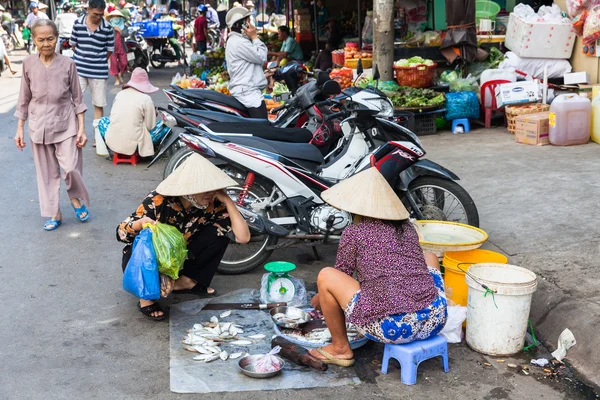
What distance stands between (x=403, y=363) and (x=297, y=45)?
1282cm

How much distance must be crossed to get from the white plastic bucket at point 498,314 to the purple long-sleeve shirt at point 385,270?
18.0 inches

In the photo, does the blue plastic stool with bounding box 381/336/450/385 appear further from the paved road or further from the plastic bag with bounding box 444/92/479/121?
the plastic bag with bounding box 444/92/479/121

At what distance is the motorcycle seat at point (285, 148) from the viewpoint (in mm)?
5617

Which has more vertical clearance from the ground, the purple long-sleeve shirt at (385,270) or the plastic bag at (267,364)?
the purple long-sleeve shirt at (385,270)

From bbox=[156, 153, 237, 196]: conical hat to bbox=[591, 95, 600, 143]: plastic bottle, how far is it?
20.0ft

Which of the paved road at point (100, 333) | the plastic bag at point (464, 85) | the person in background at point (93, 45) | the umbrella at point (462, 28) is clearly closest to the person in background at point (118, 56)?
the person in background at point (93, 45)

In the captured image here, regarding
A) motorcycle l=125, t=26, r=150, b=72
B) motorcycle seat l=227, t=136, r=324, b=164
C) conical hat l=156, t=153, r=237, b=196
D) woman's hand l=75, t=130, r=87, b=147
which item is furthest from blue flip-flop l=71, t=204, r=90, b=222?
motorcycle l=125, t=26, r=150, b=72

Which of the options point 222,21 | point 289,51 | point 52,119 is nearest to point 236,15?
point 52,119

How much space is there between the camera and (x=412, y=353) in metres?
3.88

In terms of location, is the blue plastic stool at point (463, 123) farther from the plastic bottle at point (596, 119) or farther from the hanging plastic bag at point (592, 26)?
the hanging plastic bag at point (592, 26)

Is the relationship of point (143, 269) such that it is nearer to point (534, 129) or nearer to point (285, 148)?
point (285, 148)

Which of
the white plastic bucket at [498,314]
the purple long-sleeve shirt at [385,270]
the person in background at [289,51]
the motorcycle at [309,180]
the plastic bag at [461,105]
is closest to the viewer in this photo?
the purple long-sleeve shirt at [385,270]

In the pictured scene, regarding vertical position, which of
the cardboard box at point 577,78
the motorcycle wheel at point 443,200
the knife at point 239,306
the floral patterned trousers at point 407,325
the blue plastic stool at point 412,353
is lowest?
the knife at point 239,306

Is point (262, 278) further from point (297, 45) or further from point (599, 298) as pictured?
point (297, 45)
